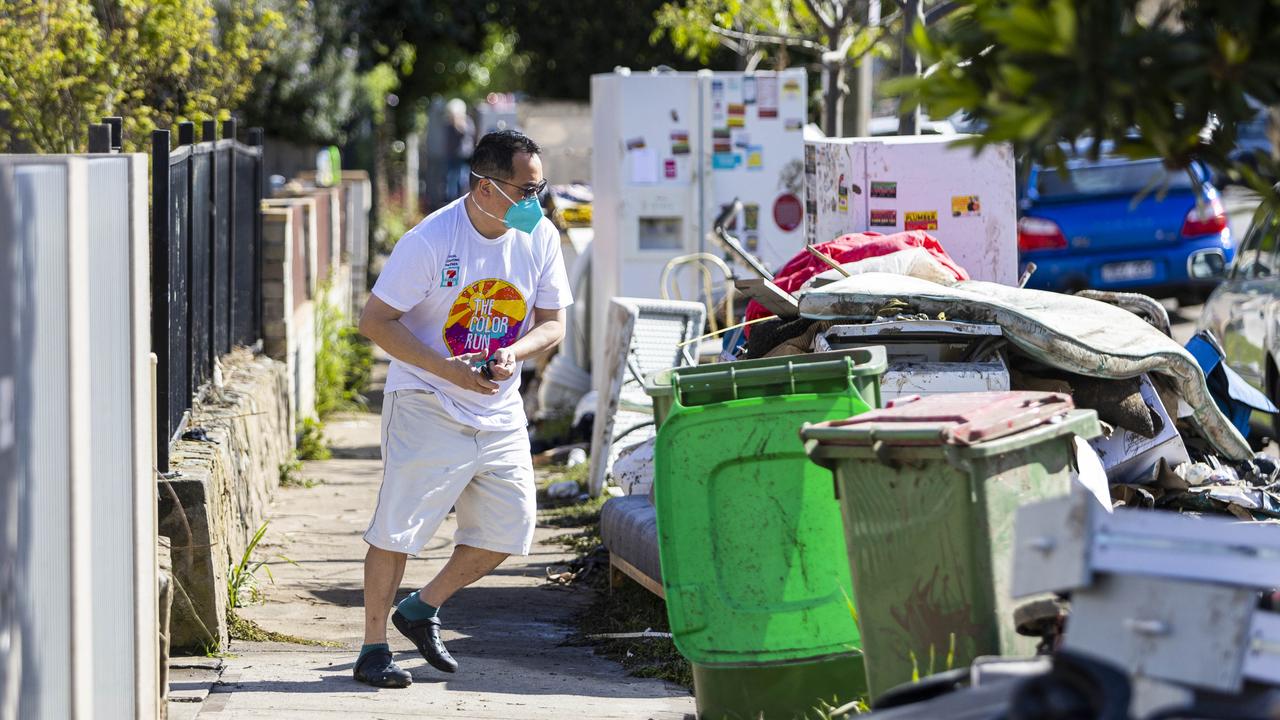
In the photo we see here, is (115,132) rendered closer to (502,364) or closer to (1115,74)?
(502,364)

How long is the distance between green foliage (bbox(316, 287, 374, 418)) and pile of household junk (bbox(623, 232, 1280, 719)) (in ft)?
17.2

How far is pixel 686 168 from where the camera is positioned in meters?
10.8

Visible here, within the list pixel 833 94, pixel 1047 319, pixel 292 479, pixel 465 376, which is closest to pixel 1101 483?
pixel 1047 319

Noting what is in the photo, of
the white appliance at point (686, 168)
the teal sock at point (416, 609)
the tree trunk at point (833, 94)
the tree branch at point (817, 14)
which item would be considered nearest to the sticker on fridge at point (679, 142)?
the white appliance at point (686, 168)

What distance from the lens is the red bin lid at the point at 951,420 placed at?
3.92 metres

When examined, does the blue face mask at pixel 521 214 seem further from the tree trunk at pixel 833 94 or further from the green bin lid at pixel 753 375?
the tree trunk at pixel 833 94

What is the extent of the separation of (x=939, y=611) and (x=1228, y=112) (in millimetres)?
1668

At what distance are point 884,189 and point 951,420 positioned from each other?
11.9 feet

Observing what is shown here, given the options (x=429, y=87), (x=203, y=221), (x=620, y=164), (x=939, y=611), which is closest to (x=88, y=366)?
(x=939, y=611)

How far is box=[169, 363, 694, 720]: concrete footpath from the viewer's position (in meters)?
5.02

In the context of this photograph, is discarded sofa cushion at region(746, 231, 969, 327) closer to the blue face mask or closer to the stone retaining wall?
the blue face mask

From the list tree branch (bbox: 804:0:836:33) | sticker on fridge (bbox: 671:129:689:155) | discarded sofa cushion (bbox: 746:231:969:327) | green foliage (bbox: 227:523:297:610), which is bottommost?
green foliage (bbox: 227:523:297:610)

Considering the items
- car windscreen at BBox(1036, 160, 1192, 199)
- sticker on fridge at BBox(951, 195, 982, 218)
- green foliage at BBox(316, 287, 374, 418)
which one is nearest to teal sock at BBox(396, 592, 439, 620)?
sticker on fridge at BBox(951, 195, 982, 218)

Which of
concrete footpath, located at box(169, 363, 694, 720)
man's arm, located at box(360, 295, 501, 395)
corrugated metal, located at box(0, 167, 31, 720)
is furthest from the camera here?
man's arm, located at box(360, 295, 501, 395)
